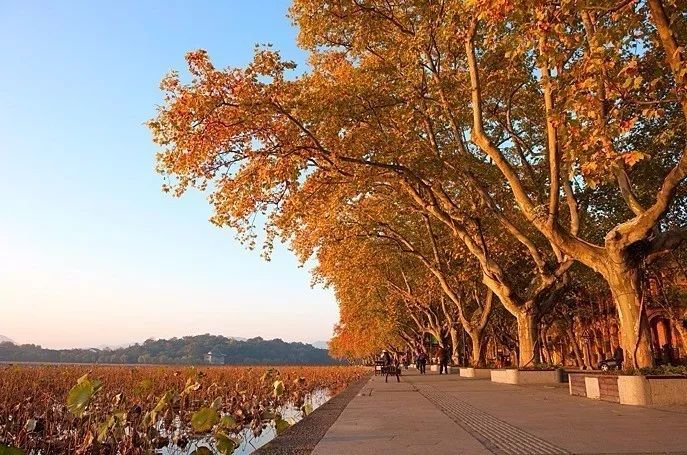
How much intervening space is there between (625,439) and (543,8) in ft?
19.0

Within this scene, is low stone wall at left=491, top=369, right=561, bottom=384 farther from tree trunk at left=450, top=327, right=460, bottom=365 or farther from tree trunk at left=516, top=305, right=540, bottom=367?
tree trunk at left=450, top=327, right=460, bottom=365

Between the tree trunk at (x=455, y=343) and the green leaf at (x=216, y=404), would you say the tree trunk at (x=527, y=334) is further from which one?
the tree trunk at (x=455, y=343)

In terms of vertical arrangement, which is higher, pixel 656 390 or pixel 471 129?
pixel 471 129

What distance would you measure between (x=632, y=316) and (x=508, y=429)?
5980mm

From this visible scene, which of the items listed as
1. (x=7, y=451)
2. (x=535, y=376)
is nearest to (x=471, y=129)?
(x=535, y=376)

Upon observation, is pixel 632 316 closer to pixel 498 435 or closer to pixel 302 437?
pixel 498 435

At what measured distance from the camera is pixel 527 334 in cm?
1917

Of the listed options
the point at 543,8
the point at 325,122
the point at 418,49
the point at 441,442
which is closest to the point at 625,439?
the point at 441,442

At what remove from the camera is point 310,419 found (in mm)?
9383

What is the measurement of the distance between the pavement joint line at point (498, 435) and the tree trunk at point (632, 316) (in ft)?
13.1

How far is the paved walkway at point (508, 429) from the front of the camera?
5.76 m

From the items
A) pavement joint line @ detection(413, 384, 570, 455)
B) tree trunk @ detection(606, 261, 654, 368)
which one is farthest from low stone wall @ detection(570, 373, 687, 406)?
pavement joint line @ detection(413, 384, 570, 455)

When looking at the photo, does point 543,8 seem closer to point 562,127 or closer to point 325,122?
point 562,127

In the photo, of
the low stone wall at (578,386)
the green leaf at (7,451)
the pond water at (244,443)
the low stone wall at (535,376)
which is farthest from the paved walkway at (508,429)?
the low stone wall at (535,376)
